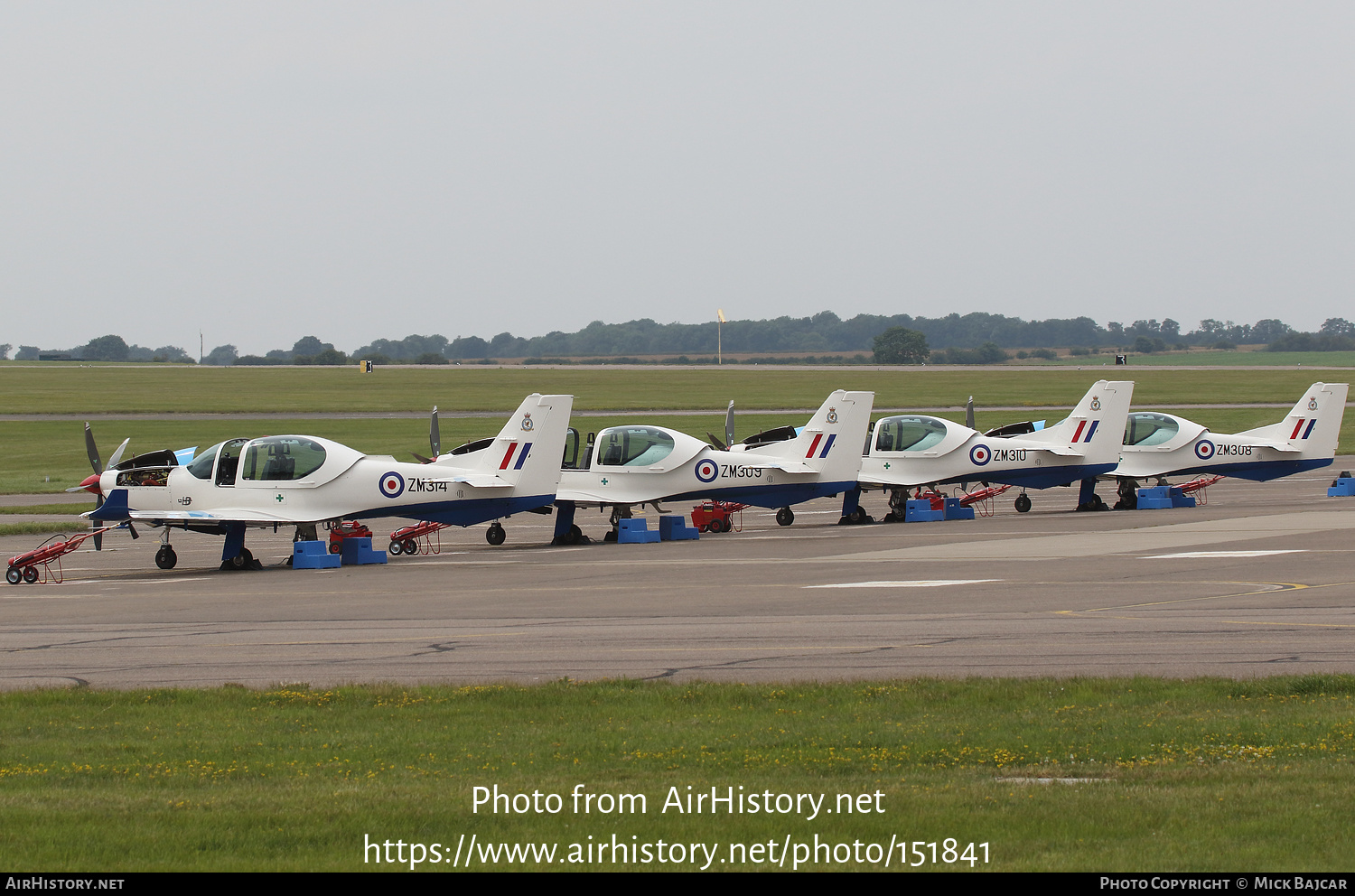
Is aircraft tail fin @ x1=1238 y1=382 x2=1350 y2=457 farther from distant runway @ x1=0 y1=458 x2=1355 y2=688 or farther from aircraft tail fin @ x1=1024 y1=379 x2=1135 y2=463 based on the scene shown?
distant runway @ x1=0 y1=458 x2=1355 y2=688

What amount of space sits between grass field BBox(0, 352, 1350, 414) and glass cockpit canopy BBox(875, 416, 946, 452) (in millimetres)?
48575

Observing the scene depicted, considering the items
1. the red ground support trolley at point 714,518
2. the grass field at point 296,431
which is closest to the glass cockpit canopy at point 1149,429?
the red ground support trolley at point 714,518

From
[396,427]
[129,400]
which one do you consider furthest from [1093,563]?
[129,400]

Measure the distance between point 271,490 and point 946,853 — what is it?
21533mm

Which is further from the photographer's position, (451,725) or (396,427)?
(396,427)

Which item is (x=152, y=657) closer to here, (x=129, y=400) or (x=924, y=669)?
(x=924, y=669)

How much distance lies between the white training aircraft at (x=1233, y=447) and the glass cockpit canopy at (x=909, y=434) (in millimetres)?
6605

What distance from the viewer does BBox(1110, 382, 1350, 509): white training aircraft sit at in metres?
39.9

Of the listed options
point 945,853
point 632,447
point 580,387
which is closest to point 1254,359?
point 580,387

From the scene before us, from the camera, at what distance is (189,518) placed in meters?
26.0

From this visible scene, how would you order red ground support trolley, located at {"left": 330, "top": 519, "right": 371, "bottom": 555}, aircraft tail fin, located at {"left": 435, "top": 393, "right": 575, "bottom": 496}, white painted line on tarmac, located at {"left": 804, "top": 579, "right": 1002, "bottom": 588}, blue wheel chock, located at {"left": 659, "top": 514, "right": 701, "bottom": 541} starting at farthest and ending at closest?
blue wheel chock, located at {"left": 659, "top": 514, "right": 701, "bottom": 541} < aircraft tail fin, located at {"left": 435, "top": 393, "right": 575, "bottom": 496} < red ground support trolley, located at {"left": 330, "top": 519, "right": 371, "bottom": 555} < white painted line on tarmac, located at {"left": 804, "top": 579, "right": 1002, "bottom": 588}

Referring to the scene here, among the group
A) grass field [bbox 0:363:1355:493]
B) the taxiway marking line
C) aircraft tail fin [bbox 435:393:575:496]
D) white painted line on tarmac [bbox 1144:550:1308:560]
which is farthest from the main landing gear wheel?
grass field [bbox 0:363:1355:493]
